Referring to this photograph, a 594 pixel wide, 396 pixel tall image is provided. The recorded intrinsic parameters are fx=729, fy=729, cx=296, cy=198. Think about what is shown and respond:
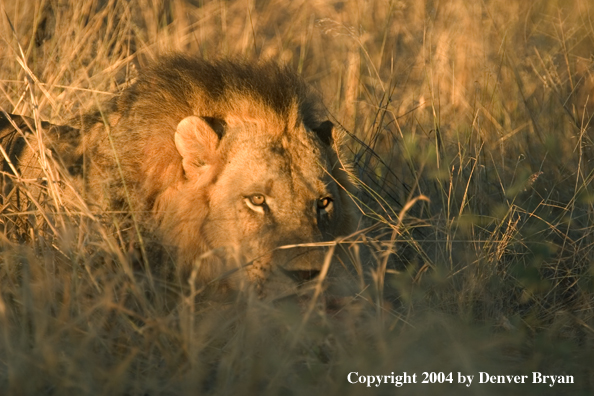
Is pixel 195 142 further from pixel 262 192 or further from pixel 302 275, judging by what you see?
pixel 302 275

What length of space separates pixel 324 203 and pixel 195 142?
Result: 0.84m

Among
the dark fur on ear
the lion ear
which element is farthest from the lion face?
the dark fur on ear

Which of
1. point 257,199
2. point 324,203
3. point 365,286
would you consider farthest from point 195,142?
point 365,286

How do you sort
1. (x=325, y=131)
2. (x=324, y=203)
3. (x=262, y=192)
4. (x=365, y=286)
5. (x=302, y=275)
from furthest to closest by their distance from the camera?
(x=325, y=131)
(x=324, y=203)
(x=365, y=286)
(x=262, y=192)
(x=302, y=275)

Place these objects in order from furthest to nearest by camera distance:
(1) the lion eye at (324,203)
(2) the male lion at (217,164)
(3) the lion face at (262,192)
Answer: (1) the lion eye at (324,203) → (2) the male lion at (217,164) → (3) the lion face at (262,192)

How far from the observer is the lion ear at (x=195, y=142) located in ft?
13.6

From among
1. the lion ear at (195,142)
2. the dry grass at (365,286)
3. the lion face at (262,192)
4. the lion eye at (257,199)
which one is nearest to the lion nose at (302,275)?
the lion face at (262,192)

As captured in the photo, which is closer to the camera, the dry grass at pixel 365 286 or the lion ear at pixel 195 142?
the dry grass at pixel 365 286

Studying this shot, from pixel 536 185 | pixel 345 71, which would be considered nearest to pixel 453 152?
pixel 536 185

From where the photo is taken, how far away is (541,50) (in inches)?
317

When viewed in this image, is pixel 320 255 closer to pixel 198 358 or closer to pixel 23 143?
pixel 198 358

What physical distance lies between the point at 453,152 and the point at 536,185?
0.77 metres

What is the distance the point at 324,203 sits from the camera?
436 cm

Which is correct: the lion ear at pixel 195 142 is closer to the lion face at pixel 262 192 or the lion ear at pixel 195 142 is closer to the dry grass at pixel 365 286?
the lion face at pixel 262 192
